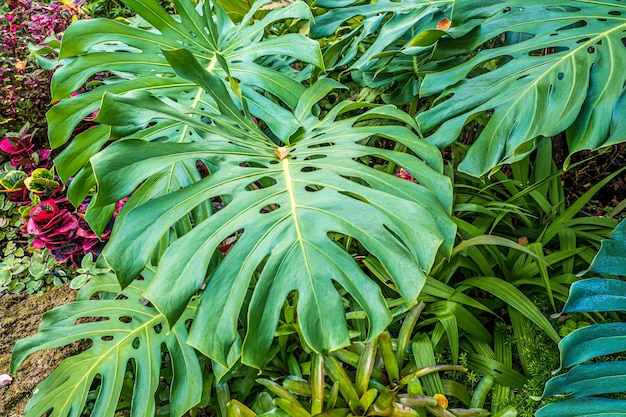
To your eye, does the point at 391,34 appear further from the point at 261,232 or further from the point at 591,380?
the point at 591,380

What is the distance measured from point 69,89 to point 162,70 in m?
0.27

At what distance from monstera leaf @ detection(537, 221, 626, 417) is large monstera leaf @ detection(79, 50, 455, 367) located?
0.99 feet

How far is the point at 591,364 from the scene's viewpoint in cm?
87

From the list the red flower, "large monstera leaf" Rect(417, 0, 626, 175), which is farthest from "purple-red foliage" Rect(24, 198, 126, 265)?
"large monstera leaf" Rect(417, 0, 626, 175)

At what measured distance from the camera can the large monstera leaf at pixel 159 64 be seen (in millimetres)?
1177

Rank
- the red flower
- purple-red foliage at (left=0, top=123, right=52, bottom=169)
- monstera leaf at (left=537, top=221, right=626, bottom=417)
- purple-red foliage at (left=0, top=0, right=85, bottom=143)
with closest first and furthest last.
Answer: monstera leaf at (left=537, top=221, right=626, bottom=417) → the red flower → purple-red foliage at (left=0, top=123, right=52, bottom=169) → purple-red foliage at (left=0, top=0, right=85, bottom=143)

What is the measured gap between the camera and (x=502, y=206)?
1.44 meters

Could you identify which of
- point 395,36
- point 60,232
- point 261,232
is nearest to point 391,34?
point 395,36

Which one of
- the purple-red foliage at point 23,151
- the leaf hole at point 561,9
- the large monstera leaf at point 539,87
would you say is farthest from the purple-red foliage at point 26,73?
the leaf hole at point 561,9

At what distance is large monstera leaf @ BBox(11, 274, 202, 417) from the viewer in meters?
1.09

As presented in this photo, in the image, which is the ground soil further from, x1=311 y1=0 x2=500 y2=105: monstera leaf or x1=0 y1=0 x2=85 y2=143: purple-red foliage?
x1=311 y1=0 x2=500 y2=105: monstera leaf

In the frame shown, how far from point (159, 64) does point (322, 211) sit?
0.81m

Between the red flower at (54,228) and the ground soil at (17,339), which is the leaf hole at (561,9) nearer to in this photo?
the ground soil at (17,339)

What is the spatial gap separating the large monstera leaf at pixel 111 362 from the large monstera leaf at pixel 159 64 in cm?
41
